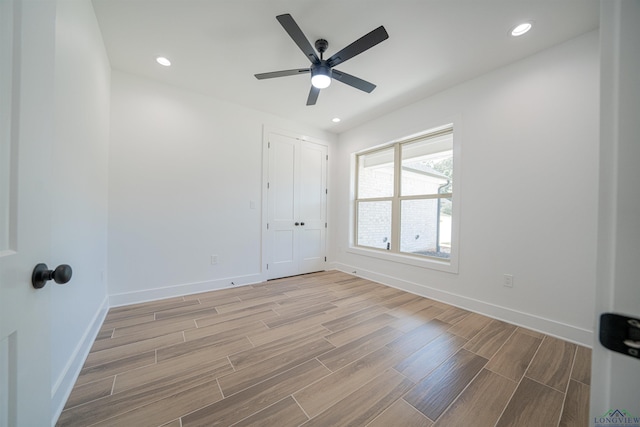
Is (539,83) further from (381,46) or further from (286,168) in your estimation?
(286,168)

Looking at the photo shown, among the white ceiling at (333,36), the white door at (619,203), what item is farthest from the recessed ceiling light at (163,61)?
the white door at (619,203)

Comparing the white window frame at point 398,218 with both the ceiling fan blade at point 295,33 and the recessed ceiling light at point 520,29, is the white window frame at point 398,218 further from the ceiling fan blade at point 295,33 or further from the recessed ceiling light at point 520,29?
the ceiling fan blade at point 295,33

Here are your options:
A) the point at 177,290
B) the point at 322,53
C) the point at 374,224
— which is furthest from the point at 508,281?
the point at 177,290

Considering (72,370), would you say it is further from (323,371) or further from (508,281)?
(508,281)

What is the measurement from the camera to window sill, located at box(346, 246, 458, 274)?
106 inches

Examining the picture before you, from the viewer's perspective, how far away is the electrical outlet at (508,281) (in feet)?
7.36

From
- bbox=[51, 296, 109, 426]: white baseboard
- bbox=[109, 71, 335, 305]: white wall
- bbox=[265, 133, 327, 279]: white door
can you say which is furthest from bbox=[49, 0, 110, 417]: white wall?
bbox=[265, 133, 327, 279]: white door

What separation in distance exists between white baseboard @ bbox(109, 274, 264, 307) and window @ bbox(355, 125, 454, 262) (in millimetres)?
2039

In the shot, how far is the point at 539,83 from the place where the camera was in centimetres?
209

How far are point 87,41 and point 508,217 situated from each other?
12.8ft

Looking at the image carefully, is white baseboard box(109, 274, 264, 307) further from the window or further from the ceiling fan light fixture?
the ceiling fan light fixture

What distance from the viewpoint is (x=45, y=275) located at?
59 cm

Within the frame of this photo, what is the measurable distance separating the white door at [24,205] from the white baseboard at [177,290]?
7.67 feet

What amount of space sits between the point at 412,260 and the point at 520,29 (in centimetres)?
252
